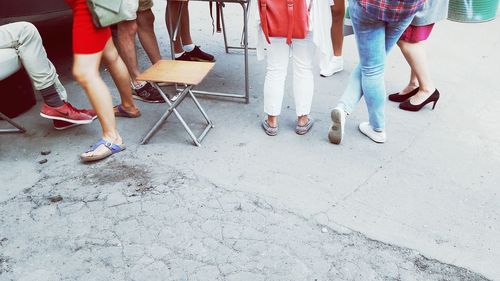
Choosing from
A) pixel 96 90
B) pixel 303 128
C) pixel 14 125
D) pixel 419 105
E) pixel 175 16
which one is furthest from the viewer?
pixel 175 16

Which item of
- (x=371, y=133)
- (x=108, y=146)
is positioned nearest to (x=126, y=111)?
(x=108, y=146)

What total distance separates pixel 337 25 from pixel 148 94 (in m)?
1.92

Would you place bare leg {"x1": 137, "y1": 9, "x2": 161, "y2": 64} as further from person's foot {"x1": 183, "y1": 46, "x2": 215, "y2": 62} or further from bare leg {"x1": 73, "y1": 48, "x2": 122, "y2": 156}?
bare leg {"x1": 73, "y1": 48, "x2": 122, "y2": 156}

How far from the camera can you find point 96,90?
3477 millimetres

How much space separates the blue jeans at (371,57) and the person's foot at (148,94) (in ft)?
5.75

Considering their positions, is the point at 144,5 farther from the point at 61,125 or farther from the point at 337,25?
the point at 337,25

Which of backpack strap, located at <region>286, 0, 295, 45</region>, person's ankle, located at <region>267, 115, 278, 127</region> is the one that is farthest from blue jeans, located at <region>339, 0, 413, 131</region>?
person's ankle, located at <region>267, 115, 278, 127</region>

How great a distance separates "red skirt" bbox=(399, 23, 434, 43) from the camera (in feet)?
12.7

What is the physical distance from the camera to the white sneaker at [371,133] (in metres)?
3.70

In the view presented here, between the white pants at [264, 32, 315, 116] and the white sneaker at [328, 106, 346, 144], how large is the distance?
28cm

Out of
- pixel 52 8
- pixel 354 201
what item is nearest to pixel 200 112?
pixel 354 201

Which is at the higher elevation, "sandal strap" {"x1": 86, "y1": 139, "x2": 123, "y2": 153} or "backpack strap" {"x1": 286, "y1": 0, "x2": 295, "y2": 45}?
"backpack strap" {"x1": 286, "y1": 0, "x2": 295, "y2": 45}

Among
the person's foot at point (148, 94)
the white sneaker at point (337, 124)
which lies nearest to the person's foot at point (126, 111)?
the person's foot at point (148, 94)

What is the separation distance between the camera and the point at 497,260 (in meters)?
2.62
